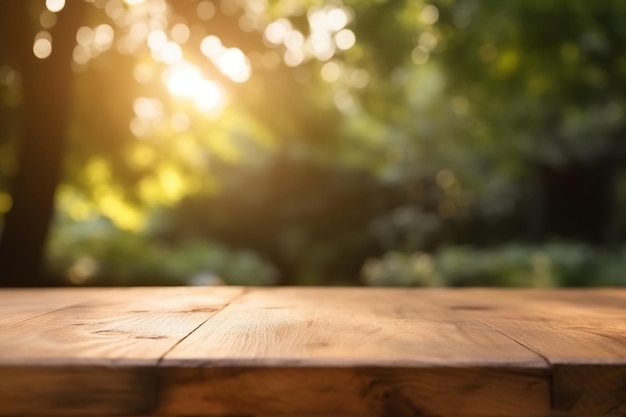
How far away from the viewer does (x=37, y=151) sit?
163 inches

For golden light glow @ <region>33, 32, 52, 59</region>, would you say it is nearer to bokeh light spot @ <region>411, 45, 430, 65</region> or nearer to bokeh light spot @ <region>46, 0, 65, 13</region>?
bokeh light spot @ <region>46, 0, 65, 13</region>

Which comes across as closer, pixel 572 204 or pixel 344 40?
pixel 344 40

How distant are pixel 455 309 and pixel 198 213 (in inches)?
535

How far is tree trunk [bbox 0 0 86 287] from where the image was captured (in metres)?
4.14

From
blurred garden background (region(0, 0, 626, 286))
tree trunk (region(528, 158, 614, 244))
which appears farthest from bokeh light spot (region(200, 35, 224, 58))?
tree trunk (region(528, 158, 614, 244))

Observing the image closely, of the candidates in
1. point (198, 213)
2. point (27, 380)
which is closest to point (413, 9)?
point (27, 380)

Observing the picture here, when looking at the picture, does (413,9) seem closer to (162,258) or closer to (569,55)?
(569,55)

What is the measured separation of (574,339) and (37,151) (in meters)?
3.89

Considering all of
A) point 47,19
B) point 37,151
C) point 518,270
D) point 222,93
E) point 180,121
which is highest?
point 47,19

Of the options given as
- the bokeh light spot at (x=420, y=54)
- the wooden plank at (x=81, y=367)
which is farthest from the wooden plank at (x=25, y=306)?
the bokeh light spot at (x=420, y=54)

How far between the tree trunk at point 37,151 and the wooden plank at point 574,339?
3.29 metres

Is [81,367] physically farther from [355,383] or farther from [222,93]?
[222,93]

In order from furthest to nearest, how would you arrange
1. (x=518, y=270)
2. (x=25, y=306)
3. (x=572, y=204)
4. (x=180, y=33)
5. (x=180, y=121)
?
(x=572, y=204) < (x=518, y=270) < (x=180, y=121) < (x=180, y=33) < (x=25, y=306)

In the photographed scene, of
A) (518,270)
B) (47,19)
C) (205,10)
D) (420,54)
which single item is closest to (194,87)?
(205,10)
